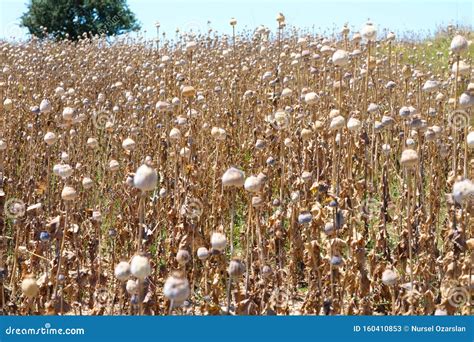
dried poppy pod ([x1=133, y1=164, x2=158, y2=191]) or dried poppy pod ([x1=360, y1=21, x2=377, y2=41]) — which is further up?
dried poppy pod ([x1=360, y1=21, x2=377, y2=41])

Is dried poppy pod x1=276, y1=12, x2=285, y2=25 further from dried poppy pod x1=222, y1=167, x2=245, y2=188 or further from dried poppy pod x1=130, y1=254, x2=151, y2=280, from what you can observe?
dried poppy pod x1=130, y1=254, x2=151, y2=280

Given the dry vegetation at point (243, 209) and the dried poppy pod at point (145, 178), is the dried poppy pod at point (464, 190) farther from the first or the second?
the dried poppy pod at point (145, 178)

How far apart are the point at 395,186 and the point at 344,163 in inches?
56.6

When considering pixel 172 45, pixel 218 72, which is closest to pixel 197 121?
pixel 218 72

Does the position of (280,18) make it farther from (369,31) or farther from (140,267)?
(140,267)

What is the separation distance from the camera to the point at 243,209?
4184 mm

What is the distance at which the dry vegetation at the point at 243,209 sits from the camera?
2373 mm

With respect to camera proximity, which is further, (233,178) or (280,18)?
(280,18)

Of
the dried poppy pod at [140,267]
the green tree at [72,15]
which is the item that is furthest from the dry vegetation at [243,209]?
the green tree at [72,15]

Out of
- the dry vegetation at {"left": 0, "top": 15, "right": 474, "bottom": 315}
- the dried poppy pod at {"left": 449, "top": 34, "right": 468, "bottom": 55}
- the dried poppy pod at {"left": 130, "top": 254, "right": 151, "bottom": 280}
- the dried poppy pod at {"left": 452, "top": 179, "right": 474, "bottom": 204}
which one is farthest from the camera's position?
the dried poppy pod at {"left": 449, "top": 34, "right": 468, "bottom": 55}

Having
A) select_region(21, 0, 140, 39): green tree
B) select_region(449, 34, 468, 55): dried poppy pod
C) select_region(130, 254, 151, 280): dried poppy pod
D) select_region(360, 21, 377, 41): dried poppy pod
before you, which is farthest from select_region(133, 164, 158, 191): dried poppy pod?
select_region(21, 0, 140, 39): green tree

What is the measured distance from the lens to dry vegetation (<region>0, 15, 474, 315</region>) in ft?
7.79

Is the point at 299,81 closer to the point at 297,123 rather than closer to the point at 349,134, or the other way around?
the point at 297,123

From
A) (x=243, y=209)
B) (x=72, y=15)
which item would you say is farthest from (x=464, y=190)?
(x=72, y=15)
